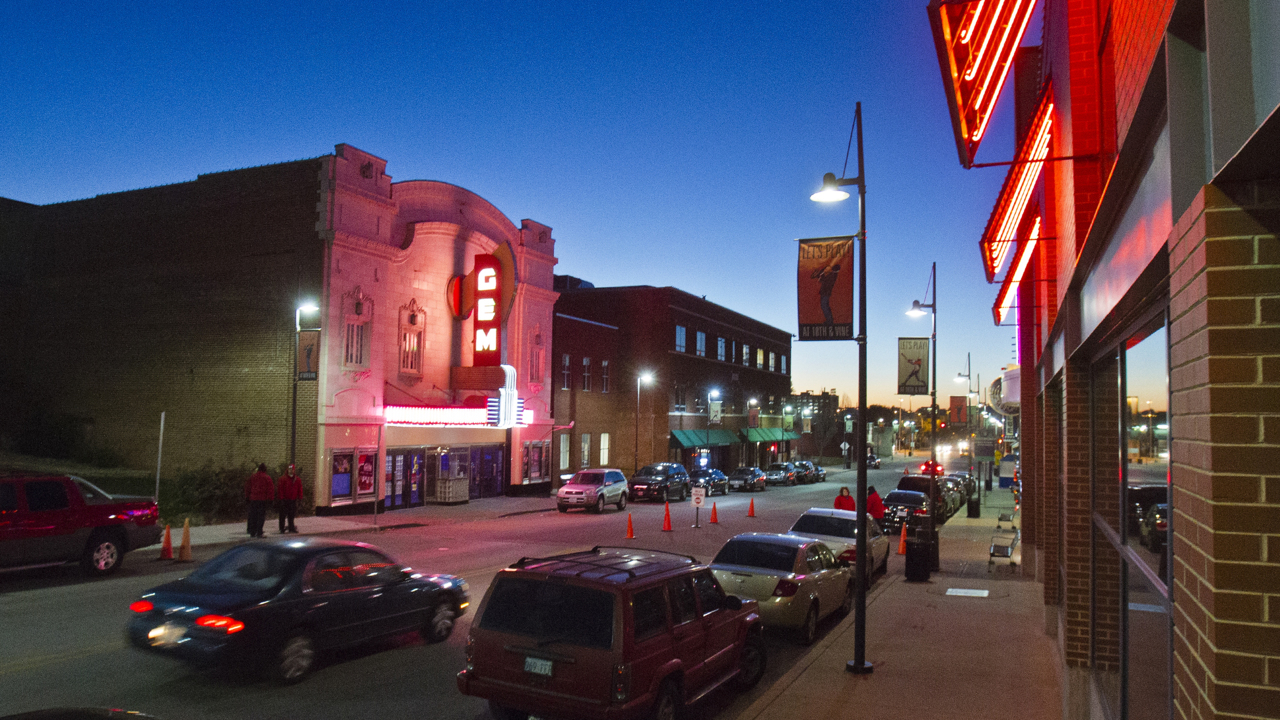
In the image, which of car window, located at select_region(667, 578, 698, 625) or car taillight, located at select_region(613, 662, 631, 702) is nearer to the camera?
car taillight, located at select_region(613, 662, 631, 702)

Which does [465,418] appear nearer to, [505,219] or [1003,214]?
[505,219]

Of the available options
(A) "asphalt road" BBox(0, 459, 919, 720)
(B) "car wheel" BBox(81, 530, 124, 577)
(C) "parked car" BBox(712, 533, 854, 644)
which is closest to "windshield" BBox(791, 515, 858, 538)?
(C) "parked car" BBox(712, 533, 854, 644)

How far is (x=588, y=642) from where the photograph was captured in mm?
7047

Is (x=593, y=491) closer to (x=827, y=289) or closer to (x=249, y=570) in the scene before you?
(x=827, y=289)

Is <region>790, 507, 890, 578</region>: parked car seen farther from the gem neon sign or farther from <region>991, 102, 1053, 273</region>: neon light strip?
the gem neon sign

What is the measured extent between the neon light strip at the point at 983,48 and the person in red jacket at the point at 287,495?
19.5 meters

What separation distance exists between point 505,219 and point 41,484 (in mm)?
24928

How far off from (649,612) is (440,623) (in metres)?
4.83

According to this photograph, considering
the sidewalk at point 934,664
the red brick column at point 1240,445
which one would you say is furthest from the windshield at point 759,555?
the red brick column at point 1240,445

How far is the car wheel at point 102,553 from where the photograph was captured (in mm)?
14805

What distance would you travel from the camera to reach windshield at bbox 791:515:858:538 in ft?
55.5

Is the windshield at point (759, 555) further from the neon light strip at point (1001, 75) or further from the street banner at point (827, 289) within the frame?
the neon light strip at point (1001, 75)

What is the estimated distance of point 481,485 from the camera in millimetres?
35375

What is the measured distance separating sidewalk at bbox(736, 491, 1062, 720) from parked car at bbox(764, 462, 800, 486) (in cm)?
3744
